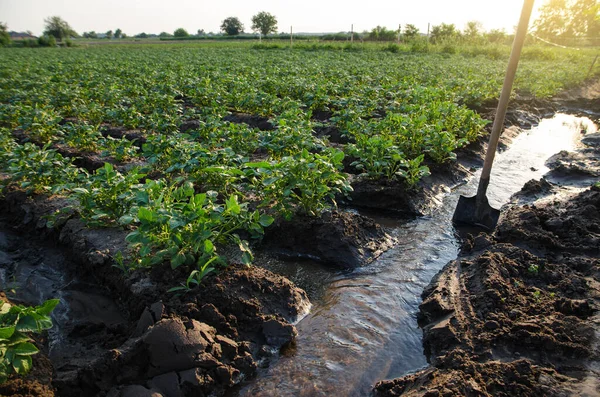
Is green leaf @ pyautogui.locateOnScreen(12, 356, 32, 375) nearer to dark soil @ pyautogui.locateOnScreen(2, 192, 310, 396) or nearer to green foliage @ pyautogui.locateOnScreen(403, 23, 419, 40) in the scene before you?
dark soil @ pyautogui.locateOnScreen(2, 192, 310, 396)

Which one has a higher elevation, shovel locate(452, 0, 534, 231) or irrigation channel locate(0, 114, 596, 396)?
shovel locate(452, 0, 534, 231)

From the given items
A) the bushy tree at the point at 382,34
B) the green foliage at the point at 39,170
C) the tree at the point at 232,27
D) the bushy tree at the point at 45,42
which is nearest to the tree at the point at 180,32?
the tree at the point at 232,27

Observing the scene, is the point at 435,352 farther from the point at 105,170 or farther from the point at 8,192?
the point at 8,192

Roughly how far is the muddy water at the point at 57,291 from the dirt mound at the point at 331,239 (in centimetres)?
186

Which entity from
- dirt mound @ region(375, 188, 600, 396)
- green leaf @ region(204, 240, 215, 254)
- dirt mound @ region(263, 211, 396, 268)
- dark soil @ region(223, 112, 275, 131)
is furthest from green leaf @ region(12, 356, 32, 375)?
dark soil @ region(223, 112, 275, 131)

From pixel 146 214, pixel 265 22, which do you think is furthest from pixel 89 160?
pixel 265 22

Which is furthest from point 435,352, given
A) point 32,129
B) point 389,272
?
point 32,129

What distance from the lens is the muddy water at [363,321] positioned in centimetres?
285

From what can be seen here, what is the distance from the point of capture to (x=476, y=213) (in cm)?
522

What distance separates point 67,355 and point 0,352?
2.88 ft

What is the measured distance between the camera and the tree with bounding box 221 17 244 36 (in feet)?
268

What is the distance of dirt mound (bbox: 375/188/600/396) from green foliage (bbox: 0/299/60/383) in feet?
7.20

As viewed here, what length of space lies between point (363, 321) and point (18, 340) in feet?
8.22

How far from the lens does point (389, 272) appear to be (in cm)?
419
